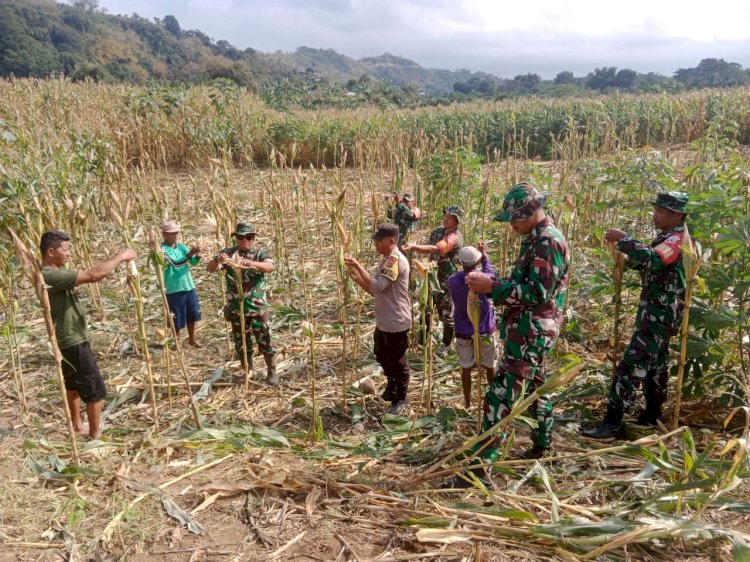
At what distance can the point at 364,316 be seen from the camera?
18.3 ft

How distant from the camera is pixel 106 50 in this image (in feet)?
147

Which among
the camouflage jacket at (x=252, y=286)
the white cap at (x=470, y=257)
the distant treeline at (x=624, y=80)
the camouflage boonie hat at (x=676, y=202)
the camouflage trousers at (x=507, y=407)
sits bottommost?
the camouflage trousers at (x=507, y=407)

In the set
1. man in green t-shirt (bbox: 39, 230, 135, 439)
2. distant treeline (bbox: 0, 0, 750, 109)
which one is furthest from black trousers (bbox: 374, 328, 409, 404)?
distant treeline (bbox: 0, 0, 750, 109)

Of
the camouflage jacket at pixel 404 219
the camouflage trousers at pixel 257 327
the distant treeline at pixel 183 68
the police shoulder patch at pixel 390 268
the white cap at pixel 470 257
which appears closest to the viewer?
the white cap at pixel 470 257

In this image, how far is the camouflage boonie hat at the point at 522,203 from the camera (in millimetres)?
2635

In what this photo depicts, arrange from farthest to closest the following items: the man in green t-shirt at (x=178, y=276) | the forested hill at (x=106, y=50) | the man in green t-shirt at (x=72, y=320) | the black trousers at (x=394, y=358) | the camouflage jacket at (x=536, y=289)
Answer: the forested hill at (x=106, y=50)
the man in green t-shirt at (x=178, y=276)
the black trousers at (x=394, y=358)
the man in green t-shirt at (x=72, y=320)
the camouflage jacket at (x=536, y=289)

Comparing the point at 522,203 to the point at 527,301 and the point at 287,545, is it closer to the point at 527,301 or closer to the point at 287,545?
the point at 527,301

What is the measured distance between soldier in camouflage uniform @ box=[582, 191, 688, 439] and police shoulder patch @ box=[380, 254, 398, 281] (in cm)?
135

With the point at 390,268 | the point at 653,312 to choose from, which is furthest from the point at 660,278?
the point at 390,268

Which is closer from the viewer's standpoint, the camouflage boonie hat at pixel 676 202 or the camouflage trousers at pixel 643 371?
the camouflage boonie hat at pixel 676 202

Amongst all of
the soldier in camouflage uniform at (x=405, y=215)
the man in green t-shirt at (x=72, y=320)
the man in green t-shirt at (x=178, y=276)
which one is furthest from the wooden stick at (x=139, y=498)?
the soldier in camouflage uniform at (x=405, y=215)

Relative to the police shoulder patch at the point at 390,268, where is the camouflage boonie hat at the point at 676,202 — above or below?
above

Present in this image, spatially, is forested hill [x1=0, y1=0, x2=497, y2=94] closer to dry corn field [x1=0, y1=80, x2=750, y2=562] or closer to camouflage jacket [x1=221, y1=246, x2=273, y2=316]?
dry corn field [x1=0, y1=80, x2=750, y2=562]

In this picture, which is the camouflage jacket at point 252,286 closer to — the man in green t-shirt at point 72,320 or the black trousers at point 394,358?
the black trousers at point 394,358
